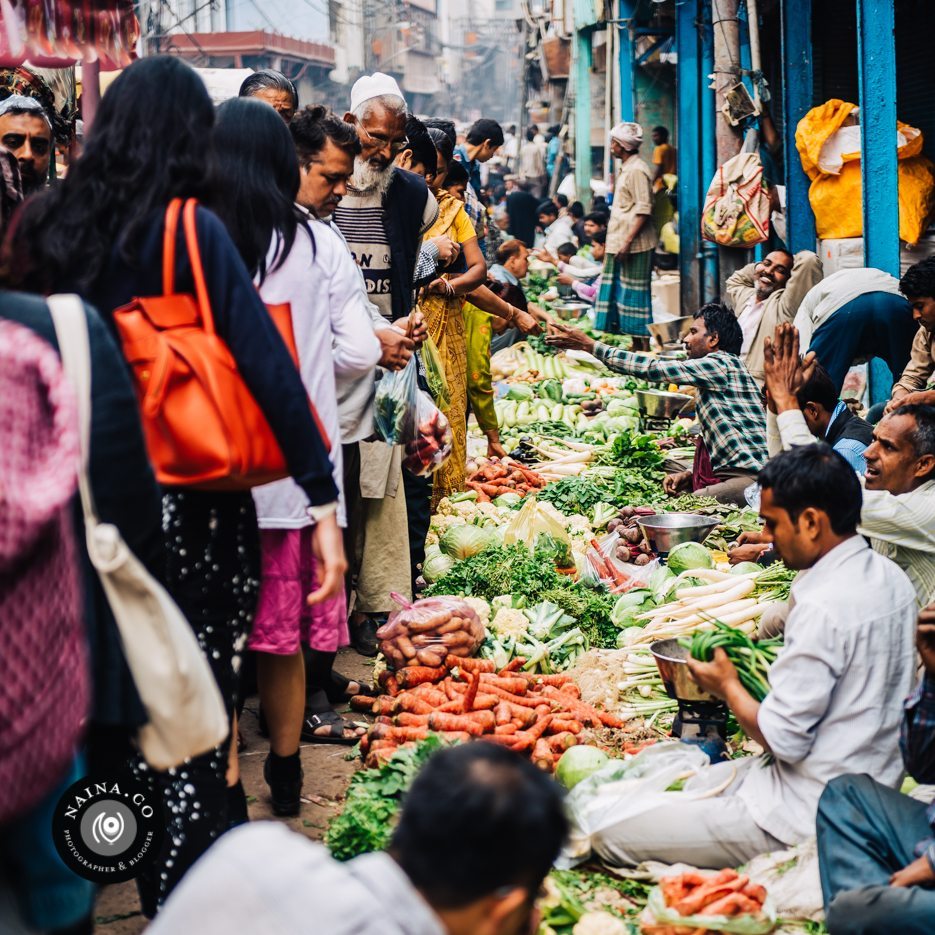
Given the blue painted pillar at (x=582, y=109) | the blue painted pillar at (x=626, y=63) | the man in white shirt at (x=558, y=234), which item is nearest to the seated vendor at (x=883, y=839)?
the man in white shirt at (x=558, y=234)

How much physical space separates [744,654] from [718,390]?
345 centimetres

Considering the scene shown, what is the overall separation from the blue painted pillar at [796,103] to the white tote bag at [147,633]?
8664 millimetres

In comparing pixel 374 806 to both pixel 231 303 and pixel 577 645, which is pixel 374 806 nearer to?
pixel 231 303

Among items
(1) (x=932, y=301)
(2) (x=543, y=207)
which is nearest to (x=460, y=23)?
(2) (x=543, y=207)

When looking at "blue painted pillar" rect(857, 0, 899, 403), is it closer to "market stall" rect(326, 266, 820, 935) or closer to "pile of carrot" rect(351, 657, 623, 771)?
"market stall" rect(326, 266, 820, 935)

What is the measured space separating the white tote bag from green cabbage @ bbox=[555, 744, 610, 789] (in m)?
1.99

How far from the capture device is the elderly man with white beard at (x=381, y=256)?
540 cm

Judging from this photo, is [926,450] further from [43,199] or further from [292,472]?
[43,199]

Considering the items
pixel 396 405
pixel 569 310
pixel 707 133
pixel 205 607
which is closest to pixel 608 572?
pixel 396 405

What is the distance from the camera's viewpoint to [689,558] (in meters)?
→ 6.25

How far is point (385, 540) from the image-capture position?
548 cm

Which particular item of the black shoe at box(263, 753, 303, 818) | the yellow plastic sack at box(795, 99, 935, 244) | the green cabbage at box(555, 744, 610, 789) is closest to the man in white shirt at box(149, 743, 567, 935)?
the black shoe at box(263, 753, 303, 818)

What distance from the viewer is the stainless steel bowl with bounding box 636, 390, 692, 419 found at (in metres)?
10.1

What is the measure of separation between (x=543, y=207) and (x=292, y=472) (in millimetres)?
19531
